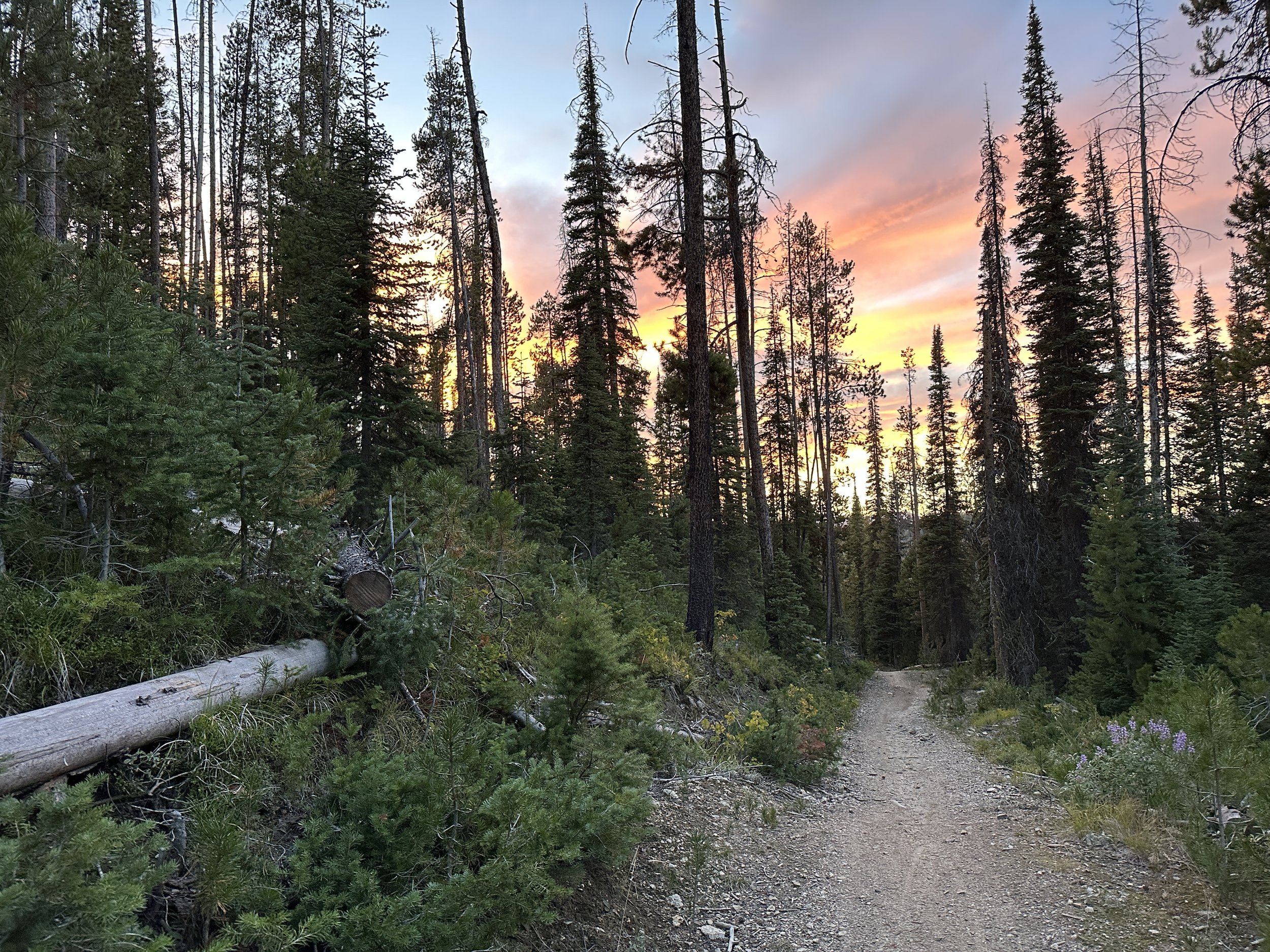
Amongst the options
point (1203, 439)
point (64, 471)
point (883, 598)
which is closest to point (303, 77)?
point (64, 471)

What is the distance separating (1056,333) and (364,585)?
747 inches

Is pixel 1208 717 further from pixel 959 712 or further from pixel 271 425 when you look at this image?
pixel 959 712

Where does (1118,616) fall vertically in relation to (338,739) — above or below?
below

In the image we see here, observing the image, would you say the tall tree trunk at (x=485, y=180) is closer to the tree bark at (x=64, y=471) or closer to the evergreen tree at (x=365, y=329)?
the evergreen tree at (x=365, y=329)

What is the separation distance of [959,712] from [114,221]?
25129 millimetres

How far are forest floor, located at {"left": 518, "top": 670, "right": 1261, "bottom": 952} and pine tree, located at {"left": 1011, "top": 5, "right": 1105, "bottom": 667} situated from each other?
40.1 ft

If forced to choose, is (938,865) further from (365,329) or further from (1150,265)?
(1150,265)

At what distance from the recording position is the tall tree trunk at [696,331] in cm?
956

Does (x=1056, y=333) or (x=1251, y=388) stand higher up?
(x=1056, y=333)

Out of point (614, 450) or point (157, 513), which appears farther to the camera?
point (614, 450)

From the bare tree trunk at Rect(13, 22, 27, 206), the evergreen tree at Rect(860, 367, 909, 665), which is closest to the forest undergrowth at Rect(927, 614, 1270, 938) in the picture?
the bare tree trunk at Rect(13, 22, 27, 206)

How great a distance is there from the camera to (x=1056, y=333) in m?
17.2

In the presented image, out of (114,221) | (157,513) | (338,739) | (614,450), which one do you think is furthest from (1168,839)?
(114,221)

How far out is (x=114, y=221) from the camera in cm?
1753
